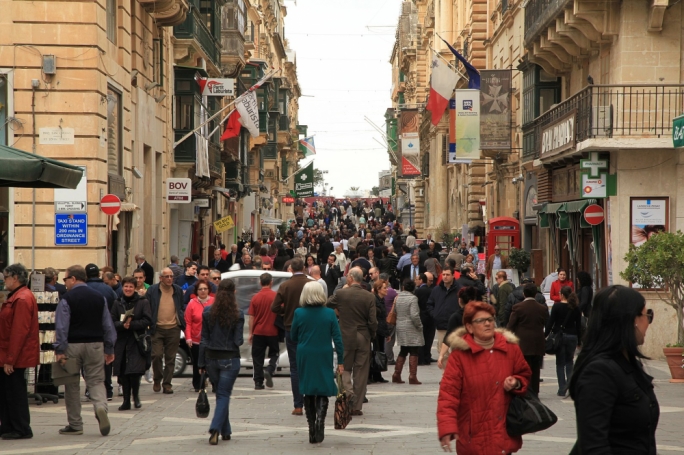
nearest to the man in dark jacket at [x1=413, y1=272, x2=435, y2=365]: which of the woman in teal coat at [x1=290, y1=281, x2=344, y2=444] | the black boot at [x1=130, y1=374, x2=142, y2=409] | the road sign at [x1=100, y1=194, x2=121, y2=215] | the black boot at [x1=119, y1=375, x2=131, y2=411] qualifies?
the road sign at [x1=100, y1=194, x2=121, y2=215]

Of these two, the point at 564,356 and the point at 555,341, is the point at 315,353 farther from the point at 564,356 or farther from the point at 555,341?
the point at 564,356

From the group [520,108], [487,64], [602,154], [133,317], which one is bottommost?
[133,317]

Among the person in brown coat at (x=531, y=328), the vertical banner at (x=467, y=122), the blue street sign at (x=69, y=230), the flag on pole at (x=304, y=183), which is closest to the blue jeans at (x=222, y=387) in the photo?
the person in brown coat at (x=531, y=328)

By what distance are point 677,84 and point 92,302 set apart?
45.1ft

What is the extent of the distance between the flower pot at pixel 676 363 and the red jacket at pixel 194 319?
7253 mm

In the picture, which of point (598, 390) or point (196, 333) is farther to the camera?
point (196, 333)

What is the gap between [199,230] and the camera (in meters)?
41.9

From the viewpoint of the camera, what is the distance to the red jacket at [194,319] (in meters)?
15.6

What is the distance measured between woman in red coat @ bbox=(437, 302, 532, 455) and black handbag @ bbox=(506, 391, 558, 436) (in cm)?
4

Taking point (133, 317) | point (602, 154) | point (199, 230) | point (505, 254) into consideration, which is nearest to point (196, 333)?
point (133, 317)

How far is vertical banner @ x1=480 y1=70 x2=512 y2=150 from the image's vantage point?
112 ft

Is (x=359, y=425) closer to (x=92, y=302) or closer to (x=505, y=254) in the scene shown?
(x=92, y=302)

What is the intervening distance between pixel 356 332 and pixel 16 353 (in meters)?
4.13

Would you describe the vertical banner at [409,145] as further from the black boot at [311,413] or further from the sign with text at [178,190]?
the black boot at [311,413]
